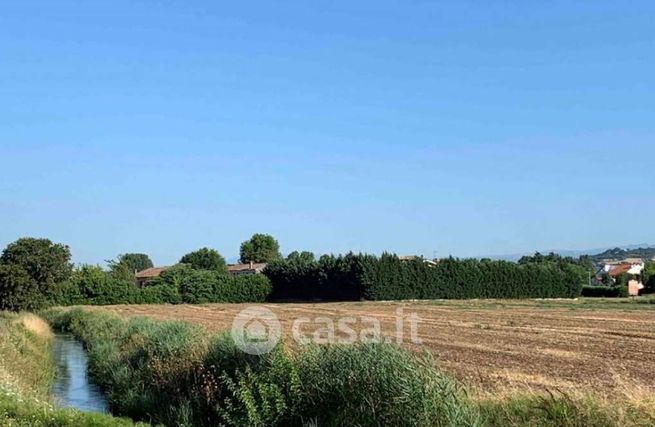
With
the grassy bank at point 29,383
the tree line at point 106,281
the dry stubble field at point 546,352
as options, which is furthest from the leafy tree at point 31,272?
the dry stubble field at point 546,352

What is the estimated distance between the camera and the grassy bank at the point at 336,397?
9.02m

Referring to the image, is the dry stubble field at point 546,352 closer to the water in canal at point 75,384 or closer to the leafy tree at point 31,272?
the water in canal at point 75,384

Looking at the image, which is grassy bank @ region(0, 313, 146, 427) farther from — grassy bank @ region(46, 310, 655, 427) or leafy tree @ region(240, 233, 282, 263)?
leafy tree @ region(240, 233, 282, 263)

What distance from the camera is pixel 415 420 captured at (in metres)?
9.17

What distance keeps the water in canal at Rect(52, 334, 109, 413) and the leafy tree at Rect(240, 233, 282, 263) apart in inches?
4802

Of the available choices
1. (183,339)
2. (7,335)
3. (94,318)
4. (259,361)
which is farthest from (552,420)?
(94,318)

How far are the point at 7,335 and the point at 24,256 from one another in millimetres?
18849

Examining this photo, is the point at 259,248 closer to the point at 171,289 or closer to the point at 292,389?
the point at 171,289

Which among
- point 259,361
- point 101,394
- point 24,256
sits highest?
point 24,256

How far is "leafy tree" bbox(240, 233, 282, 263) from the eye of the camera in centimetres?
15612

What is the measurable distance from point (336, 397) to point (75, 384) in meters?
14.1

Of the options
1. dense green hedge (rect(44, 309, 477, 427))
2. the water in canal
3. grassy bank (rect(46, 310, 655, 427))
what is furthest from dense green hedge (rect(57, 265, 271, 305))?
grassy bank (rect(46, 310, 655, 427))

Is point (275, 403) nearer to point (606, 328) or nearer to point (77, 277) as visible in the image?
point (606, 328)

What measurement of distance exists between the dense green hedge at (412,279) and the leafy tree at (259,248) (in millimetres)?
62946
